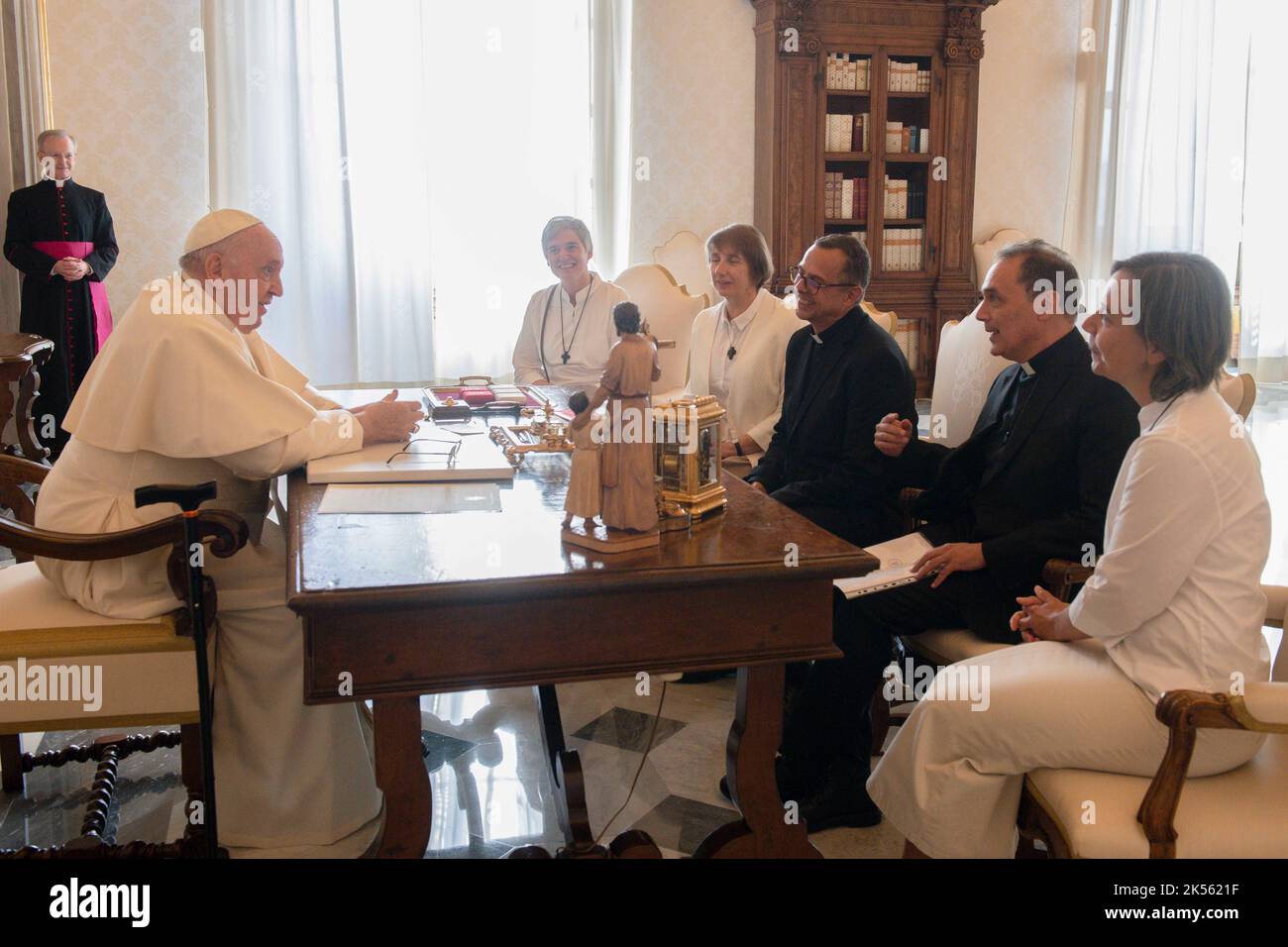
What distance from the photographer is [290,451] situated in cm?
257

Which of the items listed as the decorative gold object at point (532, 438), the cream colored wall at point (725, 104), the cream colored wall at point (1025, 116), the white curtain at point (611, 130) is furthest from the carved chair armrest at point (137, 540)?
the cream colored wall at point (1025, 116)

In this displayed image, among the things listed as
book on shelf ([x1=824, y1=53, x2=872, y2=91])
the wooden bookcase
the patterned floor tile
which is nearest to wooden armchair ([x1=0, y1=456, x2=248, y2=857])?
the patterned floor tile

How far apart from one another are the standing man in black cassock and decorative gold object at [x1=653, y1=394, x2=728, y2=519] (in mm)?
4967

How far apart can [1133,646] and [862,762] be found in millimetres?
990

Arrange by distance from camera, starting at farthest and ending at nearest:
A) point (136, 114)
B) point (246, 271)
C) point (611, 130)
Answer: point (611, 130)
point (136, 114)
point (246, 271)

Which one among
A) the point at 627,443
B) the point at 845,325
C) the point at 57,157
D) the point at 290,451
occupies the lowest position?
the point at 290,451

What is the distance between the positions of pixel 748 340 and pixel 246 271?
195 centimetres

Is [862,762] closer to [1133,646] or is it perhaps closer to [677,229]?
[1133,646]

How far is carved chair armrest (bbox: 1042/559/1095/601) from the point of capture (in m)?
2.47

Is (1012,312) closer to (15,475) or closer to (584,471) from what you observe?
(584,471)

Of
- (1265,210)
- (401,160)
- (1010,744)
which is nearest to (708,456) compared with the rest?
(1010,744)

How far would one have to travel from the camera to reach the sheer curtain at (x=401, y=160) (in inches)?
260

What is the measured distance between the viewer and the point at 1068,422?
105 inches

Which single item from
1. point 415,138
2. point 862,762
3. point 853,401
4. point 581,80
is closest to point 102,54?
point 415,138
